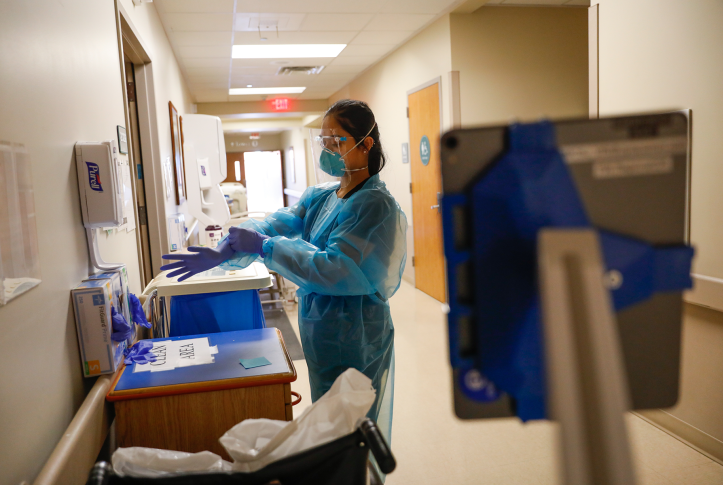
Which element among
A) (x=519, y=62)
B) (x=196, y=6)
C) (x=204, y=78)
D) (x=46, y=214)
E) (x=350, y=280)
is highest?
(x=204, y=78)

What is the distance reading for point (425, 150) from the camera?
4.90 metres

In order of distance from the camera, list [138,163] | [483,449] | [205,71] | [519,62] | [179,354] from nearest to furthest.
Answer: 1. [179,354]
2. [483,449]
3. [138,163]
4. [519,62]
5. [205,71]

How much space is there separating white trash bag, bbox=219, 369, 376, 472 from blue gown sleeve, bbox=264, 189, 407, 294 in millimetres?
578

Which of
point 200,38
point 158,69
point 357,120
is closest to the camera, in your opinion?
point 357,120

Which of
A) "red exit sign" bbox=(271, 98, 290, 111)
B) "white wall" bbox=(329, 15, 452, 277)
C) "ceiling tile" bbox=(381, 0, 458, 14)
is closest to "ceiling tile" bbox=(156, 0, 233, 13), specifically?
"ceiling tile" bbox=(381, 0, 458, 14)

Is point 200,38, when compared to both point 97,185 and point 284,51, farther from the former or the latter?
point 97,185

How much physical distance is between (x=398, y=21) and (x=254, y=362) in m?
3.77

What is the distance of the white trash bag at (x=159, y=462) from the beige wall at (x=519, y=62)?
12.2 feet

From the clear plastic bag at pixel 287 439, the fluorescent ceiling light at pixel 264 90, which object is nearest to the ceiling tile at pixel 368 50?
the fluorescent ceiling light at pixel 264 90

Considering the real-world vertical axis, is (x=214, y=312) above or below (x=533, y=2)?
below

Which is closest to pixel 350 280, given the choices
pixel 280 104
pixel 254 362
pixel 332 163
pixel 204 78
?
pixel 254 362

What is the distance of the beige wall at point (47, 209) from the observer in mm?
903

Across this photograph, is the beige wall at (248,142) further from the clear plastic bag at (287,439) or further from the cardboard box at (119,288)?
the clear plastic bag at (287,439)

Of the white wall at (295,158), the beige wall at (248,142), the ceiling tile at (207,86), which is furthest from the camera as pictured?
the beige wall at (248,142)
